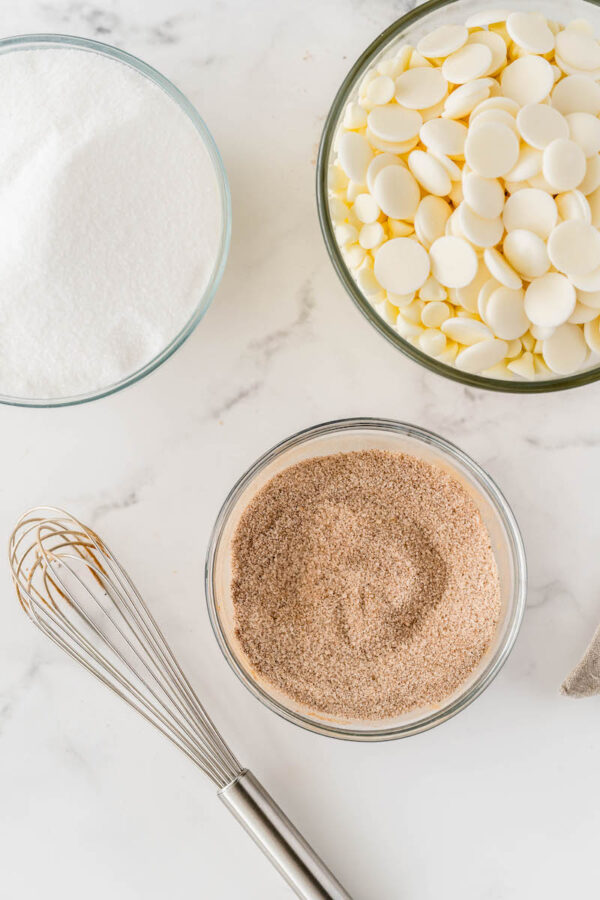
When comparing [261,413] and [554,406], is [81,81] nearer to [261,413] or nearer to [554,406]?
[261,413]

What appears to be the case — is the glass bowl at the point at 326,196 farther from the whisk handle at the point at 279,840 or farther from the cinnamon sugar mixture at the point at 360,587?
the whisk handle at the point at 279,840

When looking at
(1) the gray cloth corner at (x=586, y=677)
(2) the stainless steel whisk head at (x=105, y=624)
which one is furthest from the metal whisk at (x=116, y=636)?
(1) the gray cloth corner at (x=586, y=677)

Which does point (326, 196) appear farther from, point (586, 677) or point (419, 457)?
point (586, 677)

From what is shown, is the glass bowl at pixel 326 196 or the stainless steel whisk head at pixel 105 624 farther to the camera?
the stainless steel whisk head at pixel 105 624

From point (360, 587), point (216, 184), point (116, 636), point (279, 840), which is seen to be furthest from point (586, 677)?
point (216, 184)

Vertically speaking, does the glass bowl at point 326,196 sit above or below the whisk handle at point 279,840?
above

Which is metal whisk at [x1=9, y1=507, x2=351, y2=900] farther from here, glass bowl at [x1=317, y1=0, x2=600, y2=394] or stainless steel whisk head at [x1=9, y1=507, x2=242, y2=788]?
glass bowl at [x1=317, y1=0, x2=600, y2=394]

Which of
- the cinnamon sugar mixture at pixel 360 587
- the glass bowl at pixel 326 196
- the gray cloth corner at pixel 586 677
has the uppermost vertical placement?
the glass bowl at pixel 326 196
